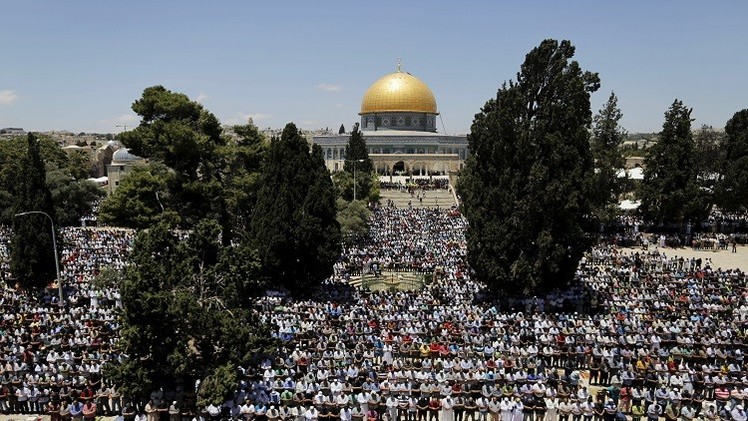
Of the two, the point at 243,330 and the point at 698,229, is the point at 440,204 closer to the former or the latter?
the point at 698,229

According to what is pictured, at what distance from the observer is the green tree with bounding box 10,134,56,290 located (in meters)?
24.7

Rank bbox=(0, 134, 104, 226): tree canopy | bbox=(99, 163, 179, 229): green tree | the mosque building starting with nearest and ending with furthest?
bbox=(99, 163, 179, 229): green tree < bbox=(0, 134, 104, 226): tree canopy < the mosque building

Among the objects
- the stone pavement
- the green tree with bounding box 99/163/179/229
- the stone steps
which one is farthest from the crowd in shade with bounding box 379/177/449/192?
the green tree with bounding box 99/163/179/229

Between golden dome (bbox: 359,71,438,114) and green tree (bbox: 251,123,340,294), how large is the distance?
2227 inches

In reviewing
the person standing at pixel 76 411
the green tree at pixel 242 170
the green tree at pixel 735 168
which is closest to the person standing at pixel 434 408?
the person standing at pixel 76 411

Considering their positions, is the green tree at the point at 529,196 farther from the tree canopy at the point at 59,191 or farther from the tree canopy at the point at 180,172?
the tree canopy at the point at 59,191

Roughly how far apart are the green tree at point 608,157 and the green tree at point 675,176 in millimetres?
2148

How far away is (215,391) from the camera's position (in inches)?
534

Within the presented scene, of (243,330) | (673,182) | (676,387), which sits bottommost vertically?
(676,387)

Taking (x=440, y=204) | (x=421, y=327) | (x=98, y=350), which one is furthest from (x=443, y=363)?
(x=440, y=204)

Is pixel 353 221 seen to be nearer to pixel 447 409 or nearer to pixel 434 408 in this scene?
pixel 434 408

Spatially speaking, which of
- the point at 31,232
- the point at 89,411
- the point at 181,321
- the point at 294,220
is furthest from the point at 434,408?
the point at 31,232

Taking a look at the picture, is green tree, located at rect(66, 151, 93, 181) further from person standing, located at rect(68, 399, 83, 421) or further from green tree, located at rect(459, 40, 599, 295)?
person standing, located at rect(68, 399, 83, 421)

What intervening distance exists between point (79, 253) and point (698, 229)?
42.4 meters
